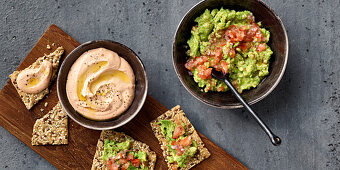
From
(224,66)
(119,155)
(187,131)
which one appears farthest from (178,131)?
(224,66)

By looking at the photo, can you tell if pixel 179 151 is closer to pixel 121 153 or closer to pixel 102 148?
pixel 121 153

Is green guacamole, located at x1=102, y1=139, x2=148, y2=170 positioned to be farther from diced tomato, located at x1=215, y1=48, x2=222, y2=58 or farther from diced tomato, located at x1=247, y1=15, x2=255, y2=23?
diced tomato, located at x1=247, y1=15, x2=255, y2=23

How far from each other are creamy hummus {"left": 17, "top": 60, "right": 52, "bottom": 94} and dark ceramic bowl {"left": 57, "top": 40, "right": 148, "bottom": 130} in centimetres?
31

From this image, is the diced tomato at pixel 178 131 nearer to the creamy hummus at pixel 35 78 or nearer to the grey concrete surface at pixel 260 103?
the grey concrete surface at pixel 260 103

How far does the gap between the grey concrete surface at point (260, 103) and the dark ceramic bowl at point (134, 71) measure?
306 millimetres

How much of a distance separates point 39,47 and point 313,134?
3.20m

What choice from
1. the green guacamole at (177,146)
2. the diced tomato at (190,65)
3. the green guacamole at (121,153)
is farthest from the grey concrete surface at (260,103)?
the green guacamole at (121,153)

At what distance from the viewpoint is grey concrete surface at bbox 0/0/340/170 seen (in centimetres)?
356

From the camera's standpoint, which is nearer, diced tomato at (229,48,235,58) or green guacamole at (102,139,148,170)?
diced tomato at (229,48,235,58)

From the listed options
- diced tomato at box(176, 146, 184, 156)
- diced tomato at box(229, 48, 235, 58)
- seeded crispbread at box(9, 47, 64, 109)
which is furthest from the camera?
seeded crispbread at box(9, 47, 64, 109)

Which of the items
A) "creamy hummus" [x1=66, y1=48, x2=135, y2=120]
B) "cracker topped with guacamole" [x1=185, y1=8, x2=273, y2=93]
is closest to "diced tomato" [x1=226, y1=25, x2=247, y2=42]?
"cracker topped with guacamole" [x1=185, y1=8, x2=273, y2=93]

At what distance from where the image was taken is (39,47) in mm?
3529

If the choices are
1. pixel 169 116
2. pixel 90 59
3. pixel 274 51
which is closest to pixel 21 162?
pixel 90 59

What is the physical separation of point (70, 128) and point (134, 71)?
98cm
